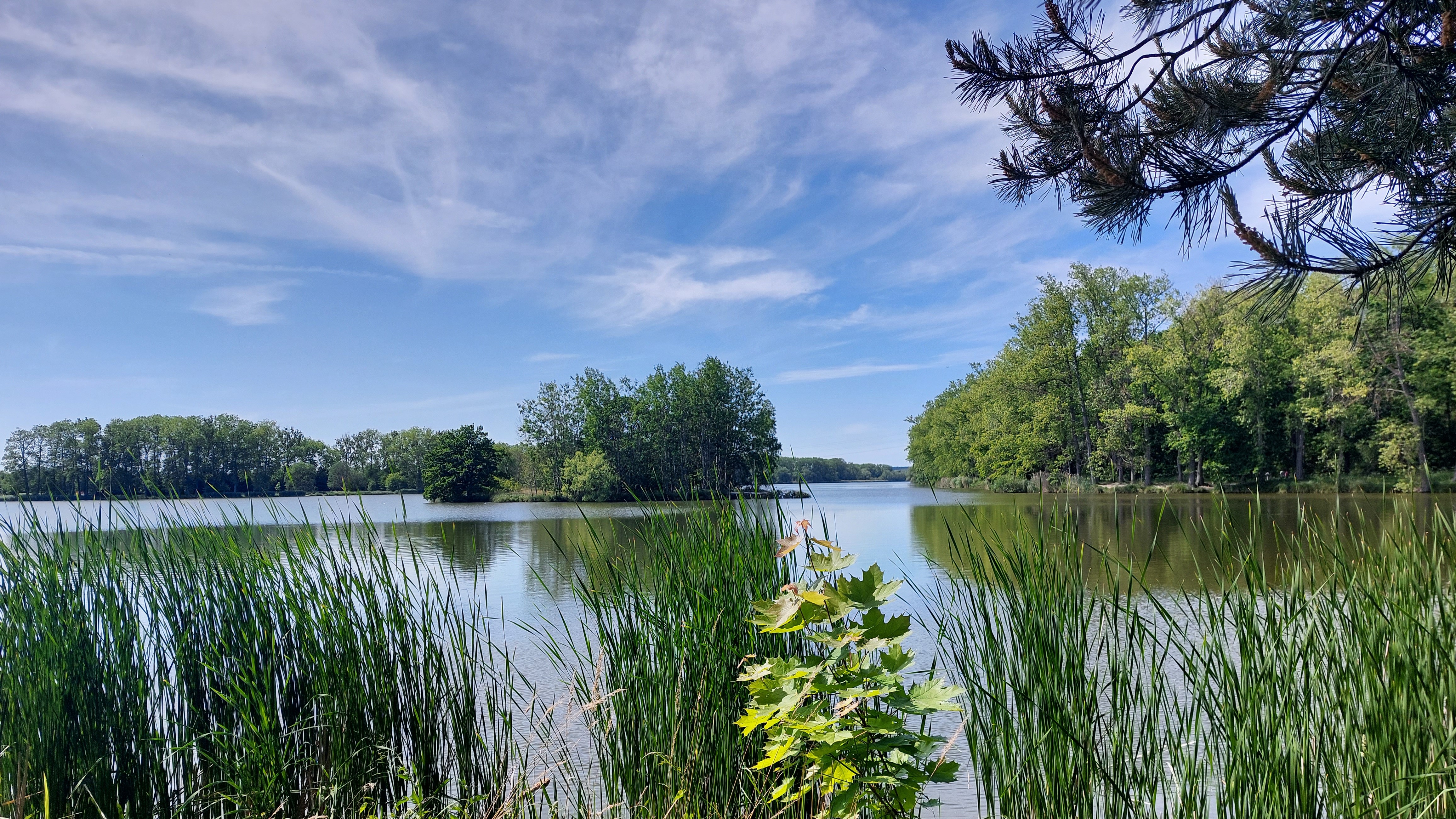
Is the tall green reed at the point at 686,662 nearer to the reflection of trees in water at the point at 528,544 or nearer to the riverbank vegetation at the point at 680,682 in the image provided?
the riverbank vegetation at the point at 680,682

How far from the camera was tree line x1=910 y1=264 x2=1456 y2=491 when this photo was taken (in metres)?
28.5

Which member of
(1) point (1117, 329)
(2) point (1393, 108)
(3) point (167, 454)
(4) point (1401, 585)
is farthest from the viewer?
(3) point (167, 454)

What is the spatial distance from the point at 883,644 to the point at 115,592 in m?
3.19

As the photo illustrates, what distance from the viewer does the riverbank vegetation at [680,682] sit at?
2236 mm

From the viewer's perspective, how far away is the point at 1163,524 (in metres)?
22.5

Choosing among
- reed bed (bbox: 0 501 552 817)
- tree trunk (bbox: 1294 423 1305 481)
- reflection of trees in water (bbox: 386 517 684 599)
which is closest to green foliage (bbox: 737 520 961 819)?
reflection of trees in water (bbox: 386 517 684 599)

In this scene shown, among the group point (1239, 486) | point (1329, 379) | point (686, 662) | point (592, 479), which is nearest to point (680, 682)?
point (686, 662)

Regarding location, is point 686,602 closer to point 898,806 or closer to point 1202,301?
point 898,806

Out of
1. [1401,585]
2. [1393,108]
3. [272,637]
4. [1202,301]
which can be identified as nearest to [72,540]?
[272,637]

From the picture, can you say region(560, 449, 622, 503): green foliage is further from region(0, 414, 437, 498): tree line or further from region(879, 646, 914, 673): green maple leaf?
region(879, 646, 914, 673): green maple leaf

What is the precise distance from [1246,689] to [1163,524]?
76.1 feet

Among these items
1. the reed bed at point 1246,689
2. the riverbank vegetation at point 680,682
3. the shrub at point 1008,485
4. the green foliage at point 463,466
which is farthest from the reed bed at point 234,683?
the green foliage at point 463,466

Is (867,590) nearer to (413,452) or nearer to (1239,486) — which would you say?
(1239,486)

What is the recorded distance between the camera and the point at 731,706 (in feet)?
9.50
